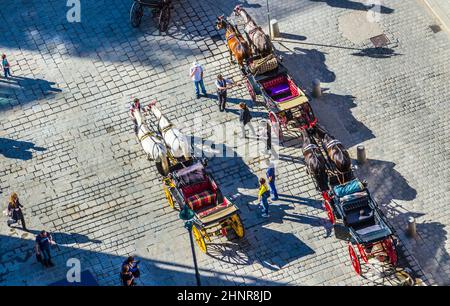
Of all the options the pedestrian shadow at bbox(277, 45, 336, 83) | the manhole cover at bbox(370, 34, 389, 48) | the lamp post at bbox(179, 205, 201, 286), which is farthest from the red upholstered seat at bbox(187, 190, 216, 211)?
the manhole cover at bbox(370, 34, 389, 48)

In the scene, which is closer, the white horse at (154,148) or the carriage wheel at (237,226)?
the carriage wheel at (237,226)

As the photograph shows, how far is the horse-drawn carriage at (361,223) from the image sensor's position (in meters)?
46.5

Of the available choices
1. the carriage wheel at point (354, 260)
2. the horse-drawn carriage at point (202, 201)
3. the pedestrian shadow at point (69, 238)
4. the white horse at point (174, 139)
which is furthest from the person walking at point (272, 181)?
the pedestrian shadow at point (69, 238)

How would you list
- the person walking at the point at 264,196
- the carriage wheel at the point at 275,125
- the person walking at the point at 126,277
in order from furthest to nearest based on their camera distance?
the carriage wheel at the point at 275,125 < the person walking at the point at 264,196 < the person walking at the point at 126,277

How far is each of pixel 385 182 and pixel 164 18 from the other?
12467 mm

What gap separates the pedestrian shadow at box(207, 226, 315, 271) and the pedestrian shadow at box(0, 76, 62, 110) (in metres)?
10.7

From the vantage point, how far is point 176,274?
47.8m

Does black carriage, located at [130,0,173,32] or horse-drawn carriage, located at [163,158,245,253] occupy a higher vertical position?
black carriage, located at [130,0,173,32]

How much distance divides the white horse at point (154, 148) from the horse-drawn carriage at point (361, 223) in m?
6.53

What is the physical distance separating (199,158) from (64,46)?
886 cm

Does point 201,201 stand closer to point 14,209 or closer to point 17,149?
point 14,209

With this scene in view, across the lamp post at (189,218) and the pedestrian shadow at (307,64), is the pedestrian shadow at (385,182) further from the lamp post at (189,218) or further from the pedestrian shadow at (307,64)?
the lamp post at (189,218)

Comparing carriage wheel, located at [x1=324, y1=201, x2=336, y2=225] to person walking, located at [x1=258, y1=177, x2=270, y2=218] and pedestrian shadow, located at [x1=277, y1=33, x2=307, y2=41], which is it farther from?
pedestrian shadow, located at [x1=277, y1=33, x2=307, y2=41]

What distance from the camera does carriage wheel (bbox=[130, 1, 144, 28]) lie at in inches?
2188
